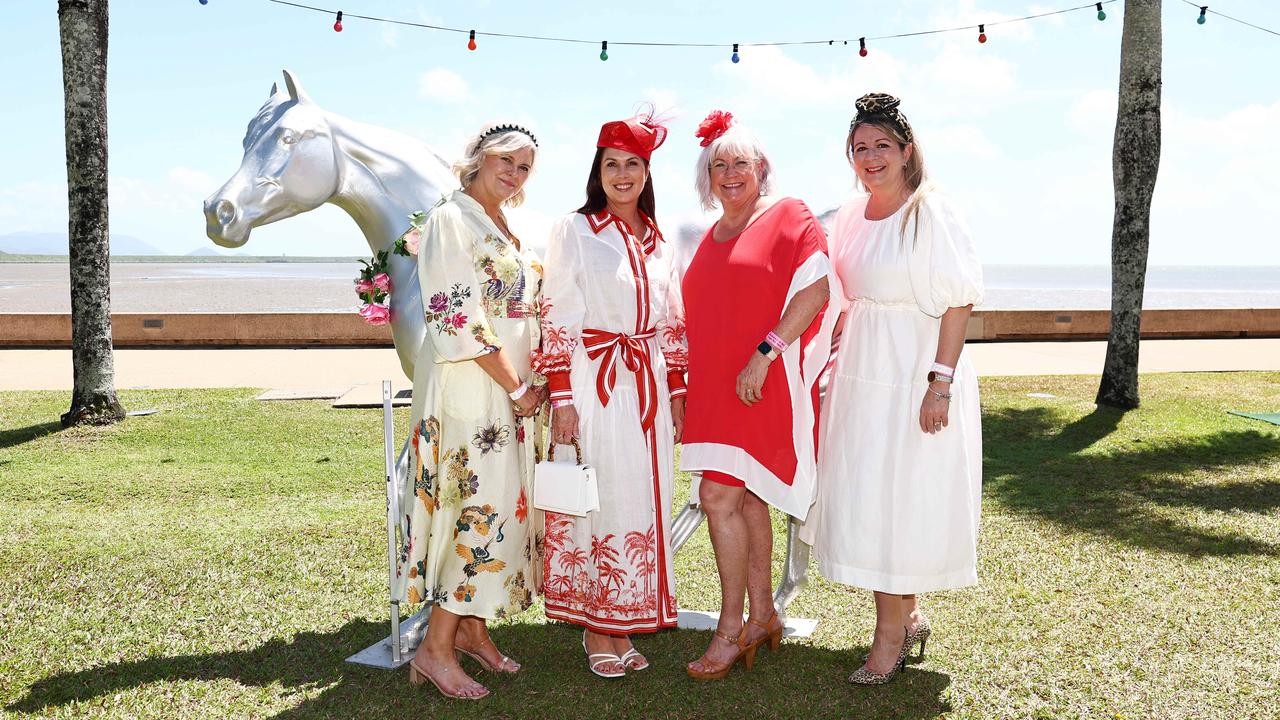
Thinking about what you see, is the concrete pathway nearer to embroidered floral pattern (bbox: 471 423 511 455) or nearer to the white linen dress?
embroidered floral pattern (bbox: 471 423 511 455)

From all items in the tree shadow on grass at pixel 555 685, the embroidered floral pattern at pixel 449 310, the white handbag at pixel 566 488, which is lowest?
the tree shadow on grass at pixel 555 685

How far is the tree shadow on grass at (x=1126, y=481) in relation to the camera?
189 inches

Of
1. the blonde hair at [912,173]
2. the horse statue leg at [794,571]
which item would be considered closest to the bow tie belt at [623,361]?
the blonde hair at [912,173]

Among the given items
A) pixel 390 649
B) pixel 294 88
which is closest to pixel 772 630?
pixel 390 649

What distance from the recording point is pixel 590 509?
9.55 feet

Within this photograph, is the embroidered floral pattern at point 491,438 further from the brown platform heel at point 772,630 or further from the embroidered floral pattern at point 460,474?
the brown platform heel at point 772,630

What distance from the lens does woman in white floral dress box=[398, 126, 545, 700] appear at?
9.51ft

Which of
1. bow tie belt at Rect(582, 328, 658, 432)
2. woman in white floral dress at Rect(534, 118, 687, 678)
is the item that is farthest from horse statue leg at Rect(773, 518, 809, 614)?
bow tie belt at Rect(582, 328, 658, 432)

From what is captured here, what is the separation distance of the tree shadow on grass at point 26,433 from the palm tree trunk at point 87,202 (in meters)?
0.12

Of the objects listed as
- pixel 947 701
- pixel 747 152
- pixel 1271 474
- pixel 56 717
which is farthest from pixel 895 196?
pixel 1271 474

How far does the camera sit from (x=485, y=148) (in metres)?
2.95

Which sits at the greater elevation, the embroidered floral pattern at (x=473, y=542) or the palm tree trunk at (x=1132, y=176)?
the palm tree trunk at (x=1132, y=176)

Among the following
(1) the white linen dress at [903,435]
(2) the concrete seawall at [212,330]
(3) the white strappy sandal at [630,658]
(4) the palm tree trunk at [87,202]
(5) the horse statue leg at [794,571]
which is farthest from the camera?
(2) the concrete seawall at [212,330]

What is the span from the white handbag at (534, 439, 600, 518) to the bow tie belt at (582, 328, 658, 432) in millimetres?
236
